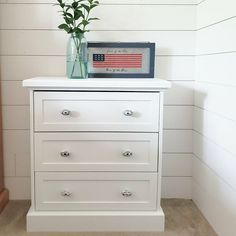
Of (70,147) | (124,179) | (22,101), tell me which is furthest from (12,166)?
(124,179)

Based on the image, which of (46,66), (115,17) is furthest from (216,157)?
(46,66)

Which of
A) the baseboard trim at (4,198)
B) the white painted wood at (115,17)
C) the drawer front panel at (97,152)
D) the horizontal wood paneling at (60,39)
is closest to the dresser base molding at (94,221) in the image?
the drawer front panel at (97,152)

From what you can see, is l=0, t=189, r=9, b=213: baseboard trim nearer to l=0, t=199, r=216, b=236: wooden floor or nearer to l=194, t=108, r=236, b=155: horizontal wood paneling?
l=0, t=199, r=216, b=236: wooden floor

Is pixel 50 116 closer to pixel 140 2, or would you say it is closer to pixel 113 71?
pixel 113 71

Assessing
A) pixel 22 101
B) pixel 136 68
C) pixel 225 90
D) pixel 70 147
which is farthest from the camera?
pixel 22 101

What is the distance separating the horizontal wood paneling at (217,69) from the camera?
152 cm

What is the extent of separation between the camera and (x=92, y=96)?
5.44 feet

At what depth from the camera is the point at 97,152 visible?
1696 millimetres

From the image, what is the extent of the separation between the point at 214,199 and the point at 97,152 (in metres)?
0.65

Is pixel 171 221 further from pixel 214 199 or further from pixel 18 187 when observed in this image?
pixel 18 187

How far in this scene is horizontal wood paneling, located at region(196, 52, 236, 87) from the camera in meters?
1.52

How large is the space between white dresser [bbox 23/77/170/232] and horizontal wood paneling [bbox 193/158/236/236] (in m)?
0.28

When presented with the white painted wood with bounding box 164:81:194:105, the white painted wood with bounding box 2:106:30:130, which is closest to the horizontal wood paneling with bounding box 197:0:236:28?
the white painted wood with bounding box 164:81:194:105

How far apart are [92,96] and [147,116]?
29cm
